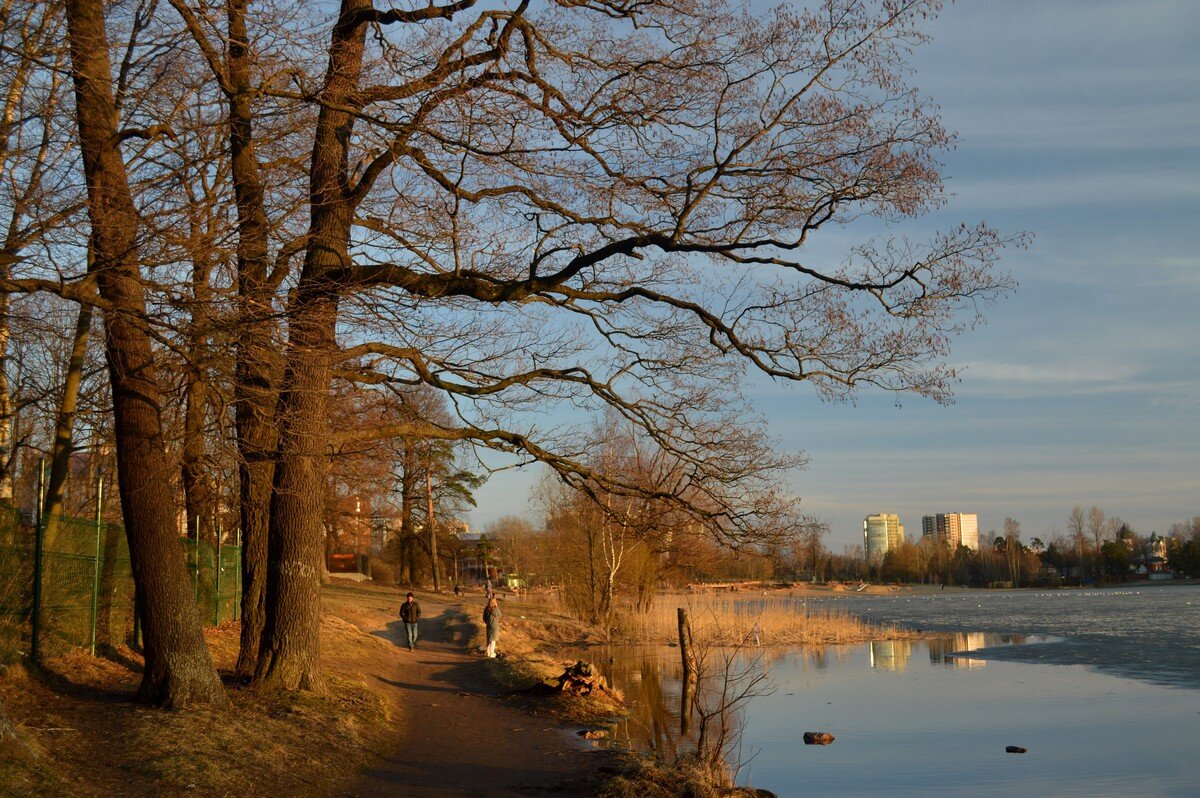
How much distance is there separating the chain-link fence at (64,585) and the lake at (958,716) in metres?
7.58

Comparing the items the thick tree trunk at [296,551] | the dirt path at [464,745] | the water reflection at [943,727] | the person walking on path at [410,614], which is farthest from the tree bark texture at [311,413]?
the person walking on path at [410,614]

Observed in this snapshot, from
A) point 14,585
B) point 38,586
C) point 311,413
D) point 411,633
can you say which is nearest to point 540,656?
point 411,633

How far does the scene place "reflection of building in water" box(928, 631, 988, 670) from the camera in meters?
31.1

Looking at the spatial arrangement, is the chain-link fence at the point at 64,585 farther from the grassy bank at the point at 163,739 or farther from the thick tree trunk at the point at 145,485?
the thick tree trunk at the point at 145,485

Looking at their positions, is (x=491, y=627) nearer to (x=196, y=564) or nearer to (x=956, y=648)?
(x=196, y=564)

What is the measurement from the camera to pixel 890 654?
110 feet

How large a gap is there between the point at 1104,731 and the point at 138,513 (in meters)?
16.0

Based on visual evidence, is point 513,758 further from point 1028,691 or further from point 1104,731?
point 1028,691

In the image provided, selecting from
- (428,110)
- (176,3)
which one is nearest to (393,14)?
(428,110)

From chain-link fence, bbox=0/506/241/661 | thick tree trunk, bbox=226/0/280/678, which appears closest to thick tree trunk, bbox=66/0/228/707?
thick tree trunk, bbox=226/0/280/678

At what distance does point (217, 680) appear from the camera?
37.3 feet

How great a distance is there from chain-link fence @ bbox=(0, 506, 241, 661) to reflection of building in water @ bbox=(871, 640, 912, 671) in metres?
19.8

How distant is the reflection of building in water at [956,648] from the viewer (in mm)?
31078

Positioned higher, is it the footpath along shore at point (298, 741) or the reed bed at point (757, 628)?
the footpath along shore at point (298, 741)
